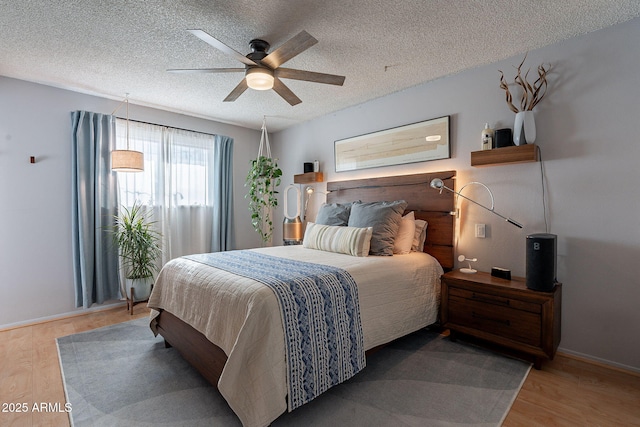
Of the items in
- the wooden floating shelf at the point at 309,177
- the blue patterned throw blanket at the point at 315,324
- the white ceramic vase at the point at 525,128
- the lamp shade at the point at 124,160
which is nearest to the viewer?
the blue patterned throw blanket at the point at 315,324

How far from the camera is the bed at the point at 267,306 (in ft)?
4.93

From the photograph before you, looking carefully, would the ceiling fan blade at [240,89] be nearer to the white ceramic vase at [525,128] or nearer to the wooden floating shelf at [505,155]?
the wooden floating shelf at [505,155]

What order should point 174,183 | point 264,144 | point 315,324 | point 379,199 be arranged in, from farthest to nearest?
point 264,144
point 174,183
point 379,199
point 315,324

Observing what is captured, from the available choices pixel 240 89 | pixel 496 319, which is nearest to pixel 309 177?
pixel 240 89

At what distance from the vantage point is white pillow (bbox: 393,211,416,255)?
9.20 feet

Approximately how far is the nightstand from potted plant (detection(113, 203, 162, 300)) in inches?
130

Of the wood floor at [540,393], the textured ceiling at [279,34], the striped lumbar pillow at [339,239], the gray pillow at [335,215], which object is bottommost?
the wood floor at [540,393]

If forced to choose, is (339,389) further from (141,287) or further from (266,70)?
(141,287)

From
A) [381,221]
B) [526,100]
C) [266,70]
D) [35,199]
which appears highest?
[266,70]

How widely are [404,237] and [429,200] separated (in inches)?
21.4

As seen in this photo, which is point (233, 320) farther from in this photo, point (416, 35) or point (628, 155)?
point (628, 155)

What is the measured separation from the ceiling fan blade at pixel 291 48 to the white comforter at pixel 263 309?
149 centimetres

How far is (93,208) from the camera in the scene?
3.37 metres

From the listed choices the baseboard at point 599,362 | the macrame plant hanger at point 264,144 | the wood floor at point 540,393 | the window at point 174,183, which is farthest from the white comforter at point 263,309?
the macrame plant hanger at point 264,144
